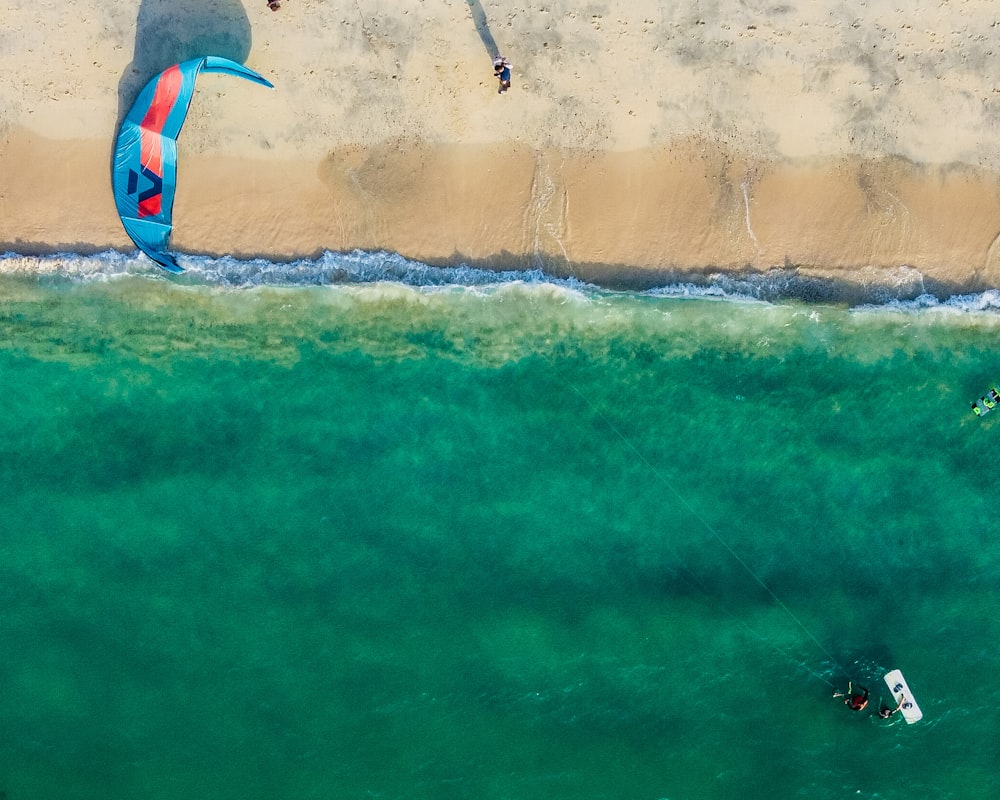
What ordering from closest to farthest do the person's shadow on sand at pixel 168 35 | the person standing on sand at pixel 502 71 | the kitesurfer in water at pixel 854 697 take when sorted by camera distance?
1. the person standing on sand at pixel 502 71
2. the person's shadow on sand at pixel 168 35
3. the kitesurfer in water at pixel 854 697

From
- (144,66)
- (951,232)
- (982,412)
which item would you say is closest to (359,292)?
(144,66)

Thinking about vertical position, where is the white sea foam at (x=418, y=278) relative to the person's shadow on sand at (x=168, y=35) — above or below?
below

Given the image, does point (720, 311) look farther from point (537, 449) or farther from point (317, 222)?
point (317, 222)

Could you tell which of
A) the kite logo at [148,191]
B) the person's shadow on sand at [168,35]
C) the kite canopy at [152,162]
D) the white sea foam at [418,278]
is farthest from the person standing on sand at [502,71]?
the kite logo at [148,191]

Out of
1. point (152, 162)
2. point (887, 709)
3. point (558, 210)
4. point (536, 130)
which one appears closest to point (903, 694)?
point (887, 709)

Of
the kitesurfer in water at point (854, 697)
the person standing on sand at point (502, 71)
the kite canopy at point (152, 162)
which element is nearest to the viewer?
the kite canopy at point (152, 162)

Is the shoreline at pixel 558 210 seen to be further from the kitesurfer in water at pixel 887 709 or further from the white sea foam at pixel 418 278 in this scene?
the kitesurfer in water at pixel 887 709
